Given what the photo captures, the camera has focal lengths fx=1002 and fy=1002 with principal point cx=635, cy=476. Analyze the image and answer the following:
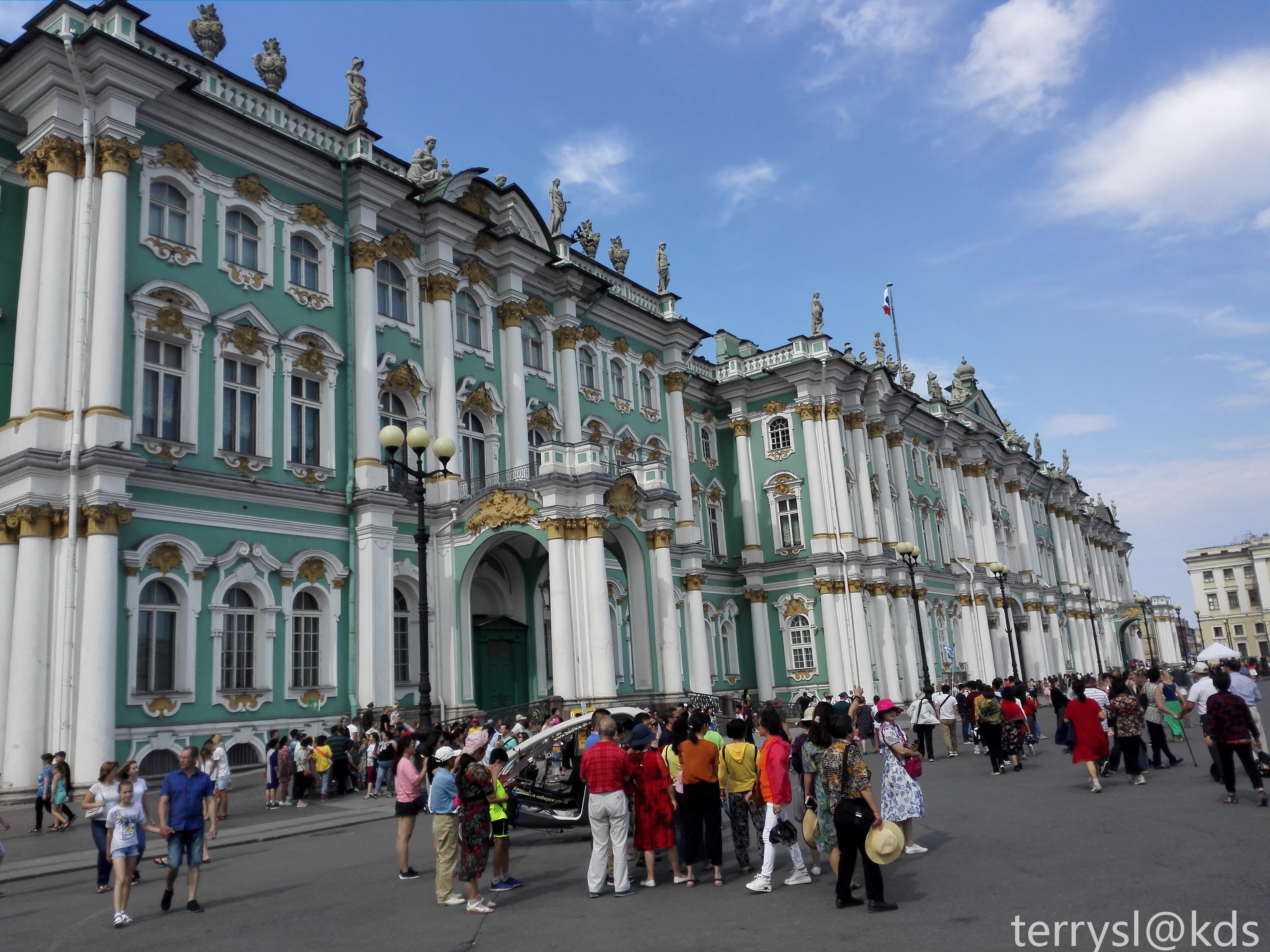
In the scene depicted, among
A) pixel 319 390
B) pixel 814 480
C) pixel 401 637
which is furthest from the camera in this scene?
pixel 814 480

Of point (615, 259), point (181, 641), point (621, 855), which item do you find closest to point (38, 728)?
point (181, 641)

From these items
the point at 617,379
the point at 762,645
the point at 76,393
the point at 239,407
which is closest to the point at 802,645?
the point at 762,645

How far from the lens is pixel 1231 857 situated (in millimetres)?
9516

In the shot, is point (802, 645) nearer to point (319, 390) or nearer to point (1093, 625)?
point (319, 390)

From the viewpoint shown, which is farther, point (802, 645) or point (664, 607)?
point (802, 645)

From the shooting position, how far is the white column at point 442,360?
28.7m

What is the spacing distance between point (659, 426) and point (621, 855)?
30495 mm

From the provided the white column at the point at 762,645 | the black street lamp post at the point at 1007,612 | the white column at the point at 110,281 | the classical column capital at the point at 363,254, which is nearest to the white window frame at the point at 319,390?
the classical column capital at the point at 363,254

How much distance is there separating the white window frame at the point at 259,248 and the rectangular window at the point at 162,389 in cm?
257

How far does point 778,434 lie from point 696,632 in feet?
46.8

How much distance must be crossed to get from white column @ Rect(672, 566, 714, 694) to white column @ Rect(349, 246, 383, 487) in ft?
44.3

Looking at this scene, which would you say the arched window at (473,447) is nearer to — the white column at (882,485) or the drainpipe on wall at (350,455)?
the drainpipe on wall at (350,455)

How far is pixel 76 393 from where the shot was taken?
2058 centimetres

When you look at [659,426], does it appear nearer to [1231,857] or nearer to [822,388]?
[822,388]
